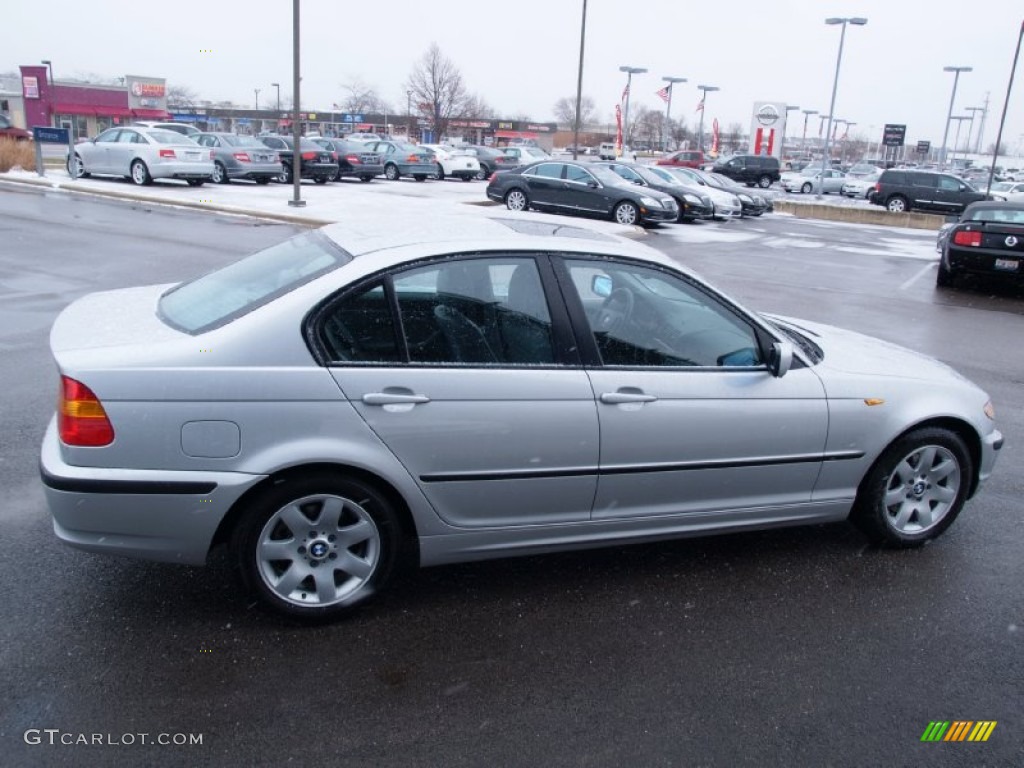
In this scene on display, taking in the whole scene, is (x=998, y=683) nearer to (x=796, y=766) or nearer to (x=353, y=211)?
(x=796, y=766)

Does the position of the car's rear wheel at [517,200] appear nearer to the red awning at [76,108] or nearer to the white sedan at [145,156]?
the white sedan at [145,156]

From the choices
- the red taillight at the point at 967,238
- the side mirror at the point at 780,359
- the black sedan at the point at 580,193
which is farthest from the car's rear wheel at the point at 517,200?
the side mirror at the point at 780,359

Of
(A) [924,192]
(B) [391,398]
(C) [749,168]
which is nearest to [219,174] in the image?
(A) [924,192]

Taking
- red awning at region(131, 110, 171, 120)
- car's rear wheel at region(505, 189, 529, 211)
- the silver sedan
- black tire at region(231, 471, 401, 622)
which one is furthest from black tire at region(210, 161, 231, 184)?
red awning at region(131, 110, 171, 120)

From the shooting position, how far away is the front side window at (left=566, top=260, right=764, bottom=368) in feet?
12.4

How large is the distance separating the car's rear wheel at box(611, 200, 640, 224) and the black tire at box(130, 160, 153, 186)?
1311cm

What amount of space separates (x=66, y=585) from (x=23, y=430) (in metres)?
2.16

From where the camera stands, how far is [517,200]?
914 inches

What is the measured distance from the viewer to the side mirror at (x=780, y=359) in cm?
382

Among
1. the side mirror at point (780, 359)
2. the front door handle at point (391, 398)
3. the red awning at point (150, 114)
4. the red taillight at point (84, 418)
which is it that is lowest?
the red taillight at point (84, 418)

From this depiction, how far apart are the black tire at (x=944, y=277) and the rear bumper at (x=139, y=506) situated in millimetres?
13744

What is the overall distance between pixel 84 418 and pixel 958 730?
10.9 ft

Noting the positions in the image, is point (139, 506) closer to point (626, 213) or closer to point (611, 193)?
point (626, 213)

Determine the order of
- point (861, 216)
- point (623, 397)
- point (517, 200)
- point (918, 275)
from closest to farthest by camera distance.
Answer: point (623, 397), point (918, 275), point (517, 200), point (861, 216)
